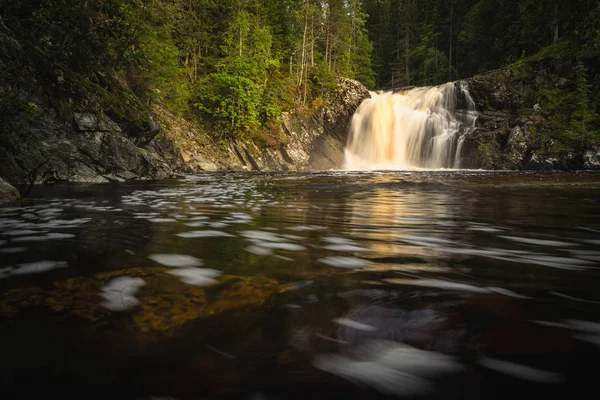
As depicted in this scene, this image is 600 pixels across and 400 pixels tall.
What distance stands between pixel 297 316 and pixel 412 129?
26316 millimetres

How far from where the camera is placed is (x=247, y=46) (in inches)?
992

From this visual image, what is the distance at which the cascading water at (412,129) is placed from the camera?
24062 mm

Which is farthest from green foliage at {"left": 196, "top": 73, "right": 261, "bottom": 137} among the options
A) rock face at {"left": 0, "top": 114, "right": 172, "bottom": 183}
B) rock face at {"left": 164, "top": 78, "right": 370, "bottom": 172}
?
rock face at {"left": 0, "top": 114, "right": 172, "bottom": 183}

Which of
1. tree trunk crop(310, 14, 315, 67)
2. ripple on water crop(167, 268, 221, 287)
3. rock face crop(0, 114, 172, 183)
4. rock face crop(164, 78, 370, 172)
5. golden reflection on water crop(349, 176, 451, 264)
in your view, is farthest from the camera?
tree trunk crop(310, 14, 315, 67)

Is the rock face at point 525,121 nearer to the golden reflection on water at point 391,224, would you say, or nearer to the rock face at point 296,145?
the rock face at point 296,145

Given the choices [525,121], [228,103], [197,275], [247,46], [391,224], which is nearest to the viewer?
[197,275]

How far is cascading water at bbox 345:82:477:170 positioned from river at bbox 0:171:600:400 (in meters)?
23.0

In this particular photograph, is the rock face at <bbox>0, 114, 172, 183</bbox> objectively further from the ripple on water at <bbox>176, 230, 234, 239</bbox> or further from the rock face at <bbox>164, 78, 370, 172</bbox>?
the ripple on water at <bbox>176, 230, 234, 239</bbox>

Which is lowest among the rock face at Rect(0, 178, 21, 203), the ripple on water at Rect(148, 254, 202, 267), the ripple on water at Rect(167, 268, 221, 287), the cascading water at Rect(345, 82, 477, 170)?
the ripple on water at Rect(148, 254, 202, 267)

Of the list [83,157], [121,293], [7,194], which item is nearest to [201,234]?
[121,293]

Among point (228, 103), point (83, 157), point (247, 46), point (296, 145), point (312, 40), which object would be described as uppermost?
point (312, 40)

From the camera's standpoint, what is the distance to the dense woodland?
496 cm

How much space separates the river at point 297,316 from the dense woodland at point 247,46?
149 inches

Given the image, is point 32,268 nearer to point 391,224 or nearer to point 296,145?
point 391,224
